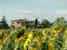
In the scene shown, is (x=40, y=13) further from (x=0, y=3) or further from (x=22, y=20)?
(x=0, y=3)

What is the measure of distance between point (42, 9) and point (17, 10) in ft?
0.85

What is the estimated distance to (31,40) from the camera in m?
1.79

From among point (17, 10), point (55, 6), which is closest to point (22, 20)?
point (17, 10)

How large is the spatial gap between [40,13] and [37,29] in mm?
170

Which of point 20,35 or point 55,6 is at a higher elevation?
point 55,6

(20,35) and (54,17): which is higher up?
(54,17)

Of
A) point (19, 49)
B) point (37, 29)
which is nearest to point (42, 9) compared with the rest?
point (37, 29)

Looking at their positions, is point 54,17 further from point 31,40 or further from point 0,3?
point 0,3

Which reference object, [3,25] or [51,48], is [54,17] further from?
[3,25]

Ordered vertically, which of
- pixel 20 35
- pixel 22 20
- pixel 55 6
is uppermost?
pixel 55 6

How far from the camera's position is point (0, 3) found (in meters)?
1.85

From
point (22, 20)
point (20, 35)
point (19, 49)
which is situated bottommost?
point (19, 49)

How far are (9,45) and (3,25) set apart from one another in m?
0.22

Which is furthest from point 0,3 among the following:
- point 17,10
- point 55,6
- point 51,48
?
point 51,48
